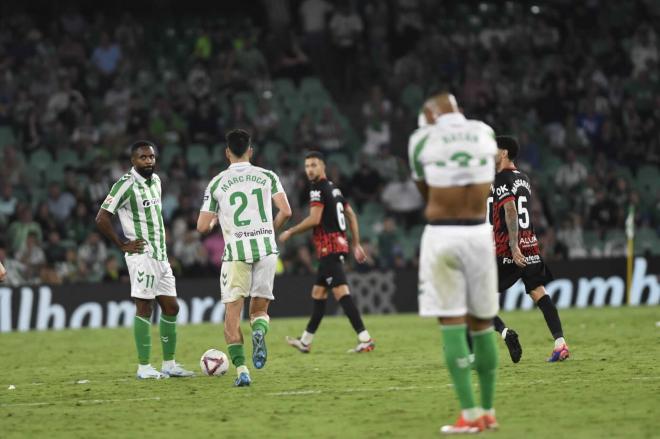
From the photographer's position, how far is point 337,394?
11.4 metres

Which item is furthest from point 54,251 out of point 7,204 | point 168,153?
point 168,153

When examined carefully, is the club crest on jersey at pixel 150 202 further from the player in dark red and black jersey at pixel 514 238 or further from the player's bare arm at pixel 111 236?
the player in dark red and black jersey at pixel 514 238

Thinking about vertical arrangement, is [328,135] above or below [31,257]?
above

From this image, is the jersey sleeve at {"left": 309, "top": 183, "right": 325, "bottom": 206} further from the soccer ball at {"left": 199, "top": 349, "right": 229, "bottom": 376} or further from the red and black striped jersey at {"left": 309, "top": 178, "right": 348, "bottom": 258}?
the soccer ball at {"left": 199, "top": 349, "right": 229, "bottom": 376}

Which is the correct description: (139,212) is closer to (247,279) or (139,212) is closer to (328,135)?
(247,279)

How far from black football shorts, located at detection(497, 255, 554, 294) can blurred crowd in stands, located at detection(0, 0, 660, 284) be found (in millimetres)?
12371

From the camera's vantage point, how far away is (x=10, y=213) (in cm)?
2594

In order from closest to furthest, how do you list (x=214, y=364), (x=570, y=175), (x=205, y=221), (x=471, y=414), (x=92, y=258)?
1. (x=471, y=414)
2. (x=205, y=221)
3. (x=214, y=364)
4. (x=92, y=258)
5. (x=570, y=175)

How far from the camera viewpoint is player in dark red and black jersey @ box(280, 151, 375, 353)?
16594 millimetres

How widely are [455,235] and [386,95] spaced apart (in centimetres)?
2343

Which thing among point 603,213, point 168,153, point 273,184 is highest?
point 168,153

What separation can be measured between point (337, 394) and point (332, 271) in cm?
572

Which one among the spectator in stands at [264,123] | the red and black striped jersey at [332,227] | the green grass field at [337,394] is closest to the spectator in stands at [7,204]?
the spectator in stands at [264,123]

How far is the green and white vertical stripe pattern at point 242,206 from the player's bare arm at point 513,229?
2.89 metres
